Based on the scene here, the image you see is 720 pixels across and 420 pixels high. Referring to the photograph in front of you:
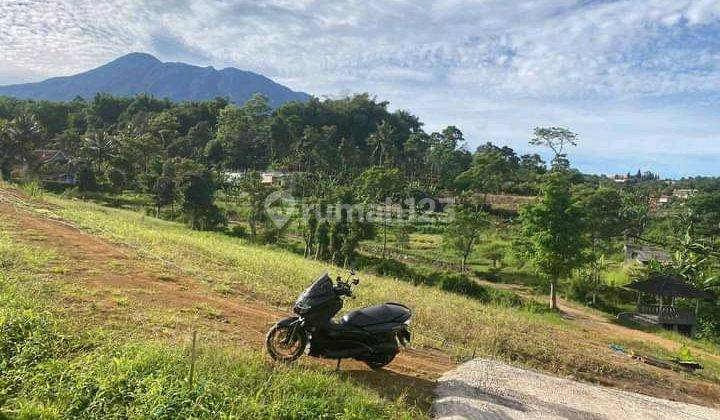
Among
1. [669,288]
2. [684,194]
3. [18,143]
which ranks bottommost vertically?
[669,288]

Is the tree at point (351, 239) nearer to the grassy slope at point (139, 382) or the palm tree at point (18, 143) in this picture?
the grassy slope at point (139, 382)

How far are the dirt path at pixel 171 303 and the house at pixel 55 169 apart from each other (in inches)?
1413

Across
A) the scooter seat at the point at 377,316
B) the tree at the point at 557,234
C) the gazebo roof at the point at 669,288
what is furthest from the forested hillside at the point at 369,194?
the scooter seat at the point at 377,316

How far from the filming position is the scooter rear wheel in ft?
17.6

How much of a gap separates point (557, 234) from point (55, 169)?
1637 inches

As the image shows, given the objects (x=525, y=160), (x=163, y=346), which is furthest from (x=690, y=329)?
(x=525, y=160)

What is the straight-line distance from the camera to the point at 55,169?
43094 mm

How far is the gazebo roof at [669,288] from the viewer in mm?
21250

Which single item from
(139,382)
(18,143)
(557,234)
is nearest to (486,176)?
(557,234)

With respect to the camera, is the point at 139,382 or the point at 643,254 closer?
the point at 139,382

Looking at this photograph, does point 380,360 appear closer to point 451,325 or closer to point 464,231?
point 451,325

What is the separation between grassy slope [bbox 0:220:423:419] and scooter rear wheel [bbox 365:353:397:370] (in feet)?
1.99

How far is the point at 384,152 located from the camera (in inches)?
2505

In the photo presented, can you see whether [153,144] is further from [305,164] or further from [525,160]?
[525,160]
